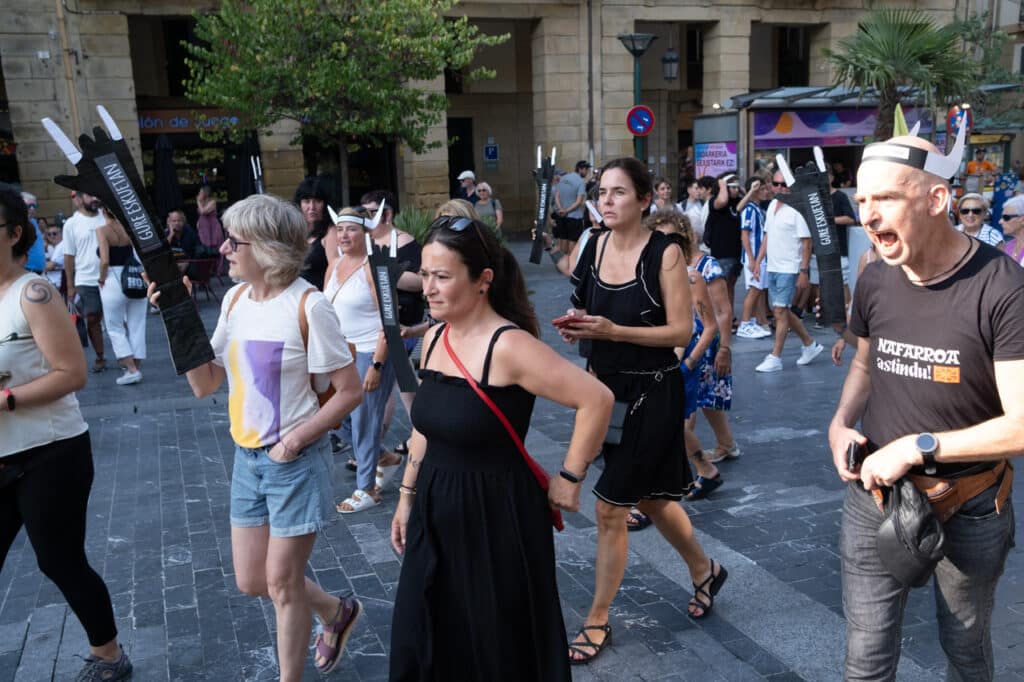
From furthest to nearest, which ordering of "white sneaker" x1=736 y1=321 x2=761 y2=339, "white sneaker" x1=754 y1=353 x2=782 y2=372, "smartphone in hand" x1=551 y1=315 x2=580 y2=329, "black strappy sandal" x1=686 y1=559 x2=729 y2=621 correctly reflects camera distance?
"white sneaker" x1=736 y1=321 x2=761 y2=339 → "white sneaker" x1=754 y1=353 x2=782 y2=372 → "black strappy sandal" x1=686 y1=559 x2=729 y2=621 → "smartphone in hand" x1=551 y1=315 x2=580 y2=329

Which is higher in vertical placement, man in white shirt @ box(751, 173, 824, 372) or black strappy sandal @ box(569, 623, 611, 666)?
man in white shirt @ box(751, 173, 824, 372)

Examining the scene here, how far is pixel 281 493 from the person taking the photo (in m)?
3.31

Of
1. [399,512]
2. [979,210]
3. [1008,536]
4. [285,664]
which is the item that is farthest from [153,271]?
[979,210]

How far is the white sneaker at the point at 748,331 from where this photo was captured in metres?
11.0

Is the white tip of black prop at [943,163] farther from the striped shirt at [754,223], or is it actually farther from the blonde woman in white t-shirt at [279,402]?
the striped shirt at [754,223]

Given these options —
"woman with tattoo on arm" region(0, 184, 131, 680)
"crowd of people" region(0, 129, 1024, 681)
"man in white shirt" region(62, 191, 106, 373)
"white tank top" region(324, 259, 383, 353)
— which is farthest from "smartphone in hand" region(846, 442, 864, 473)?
"man in white shirt" region(62, 191, 106, 373)

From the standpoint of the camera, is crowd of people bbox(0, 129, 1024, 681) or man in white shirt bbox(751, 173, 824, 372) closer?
crowd of people bbox(0, 129, 1024, 681)

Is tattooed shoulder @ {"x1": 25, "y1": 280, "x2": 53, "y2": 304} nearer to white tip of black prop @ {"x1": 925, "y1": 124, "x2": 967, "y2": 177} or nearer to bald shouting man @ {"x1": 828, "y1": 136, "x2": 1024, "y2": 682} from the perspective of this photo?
bald shouting man @ {"x1": 828, "y1": 136, "x2": 1024, "y2": 682}

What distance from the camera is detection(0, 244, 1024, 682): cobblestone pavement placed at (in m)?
3.83

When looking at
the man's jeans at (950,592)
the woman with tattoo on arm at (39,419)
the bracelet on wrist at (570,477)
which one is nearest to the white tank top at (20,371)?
the woman with tattoo on arm at (39,419)

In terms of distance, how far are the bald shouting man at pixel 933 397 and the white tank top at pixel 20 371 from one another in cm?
291

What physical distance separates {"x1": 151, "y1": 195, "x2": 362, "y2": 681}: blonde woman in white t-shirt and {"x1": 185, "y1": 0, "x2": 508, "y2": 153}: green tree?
1169 cm

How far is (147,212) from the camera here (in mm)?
3125

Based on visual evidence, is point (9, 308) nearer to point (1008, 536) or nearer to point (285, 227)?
point (285, 227)
